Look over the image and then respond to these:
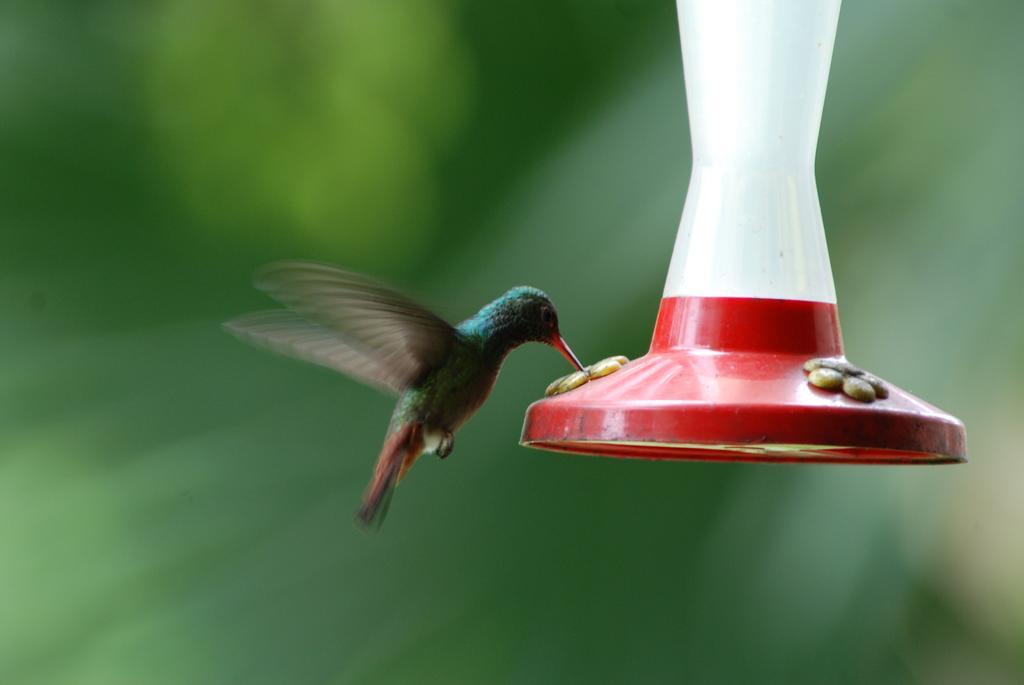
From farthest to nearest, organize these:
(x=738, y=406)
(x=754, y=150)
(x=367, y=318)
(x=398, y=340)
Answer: (x=398, y=340) < (x=367, y=318) < (x=754, y=150) < (x=738, y=406)

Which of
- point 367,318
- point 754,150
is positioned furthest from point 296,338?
point 754,150

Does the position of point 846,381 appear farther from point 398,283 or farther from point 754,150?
point 398,283

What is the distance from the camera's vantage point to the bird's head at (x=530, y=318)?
7.80 ft

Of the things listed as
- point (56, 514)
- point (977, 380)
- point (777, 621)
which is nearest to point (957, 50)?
point (977, 380)

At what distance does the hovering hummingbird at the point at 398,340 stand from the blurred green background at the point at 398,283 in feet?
3.18

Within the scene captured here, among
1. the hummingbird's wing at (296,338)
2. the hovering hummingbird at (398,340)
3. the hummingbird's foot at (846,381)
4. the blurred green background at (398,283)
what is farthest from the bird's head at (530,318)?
the blurred green background at (398,283)

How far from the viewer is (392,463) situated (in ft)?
8.36

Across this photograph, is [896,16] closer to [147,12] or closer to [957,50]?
[957,50]

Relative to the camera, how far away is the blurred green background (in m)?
3.54

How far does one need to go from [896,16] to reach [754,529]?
1.47 m

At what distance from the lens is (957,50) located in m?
3.55

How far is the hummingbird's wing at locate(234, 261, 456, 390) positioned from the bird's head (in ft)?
0.45

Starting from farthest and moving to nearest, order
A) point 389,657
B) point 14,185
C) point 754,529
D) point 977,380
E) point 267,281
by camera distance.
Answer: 1. point 14,185
2. point 389,657
3. point 754,529
4. point 977,380
5. point 267,281

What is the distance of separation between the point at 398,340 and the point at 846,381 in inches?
43.6
